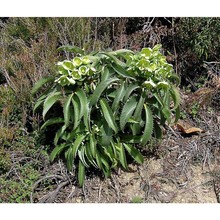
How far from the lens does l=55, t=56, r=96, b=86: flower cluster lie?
3719 mm

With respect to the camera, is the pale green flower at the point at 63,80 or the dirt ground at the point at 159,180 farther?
the dirt ground at the point at 159,180

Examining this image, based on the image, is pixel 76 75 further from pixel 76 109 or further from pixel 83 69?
pixel 76 109

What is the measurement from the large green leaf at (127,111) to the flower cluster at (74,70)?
37 cm

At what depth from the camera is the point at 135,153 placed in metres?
4.08

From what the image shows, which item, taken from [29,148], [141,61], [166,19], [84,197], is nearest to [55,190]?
[84,197]

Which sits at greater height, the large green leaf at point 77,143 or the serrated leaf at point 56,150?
the large green leaf at point 77,143

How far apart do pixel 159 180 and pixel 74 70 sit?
1.26 meters

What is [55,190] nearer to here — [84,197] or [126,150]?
[84,197]

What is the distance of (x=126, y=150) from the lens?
4.23 m

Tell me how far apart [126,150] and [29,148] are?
902 millimetres

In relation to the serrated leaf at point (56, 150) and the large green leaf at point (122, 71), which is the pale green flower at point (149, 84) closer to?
the large green leaf at point (122, 71)

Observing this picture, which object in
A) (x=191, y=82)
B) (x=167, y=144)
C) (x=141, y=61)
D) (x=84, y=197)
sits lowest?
(x=84, y=197)

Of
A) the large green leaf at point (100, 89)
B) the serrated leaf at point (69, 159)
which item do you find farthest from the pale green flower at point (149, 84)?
the serrated leaf at point (69, 159)

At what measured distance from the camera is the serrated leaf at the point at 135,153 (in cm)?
406
